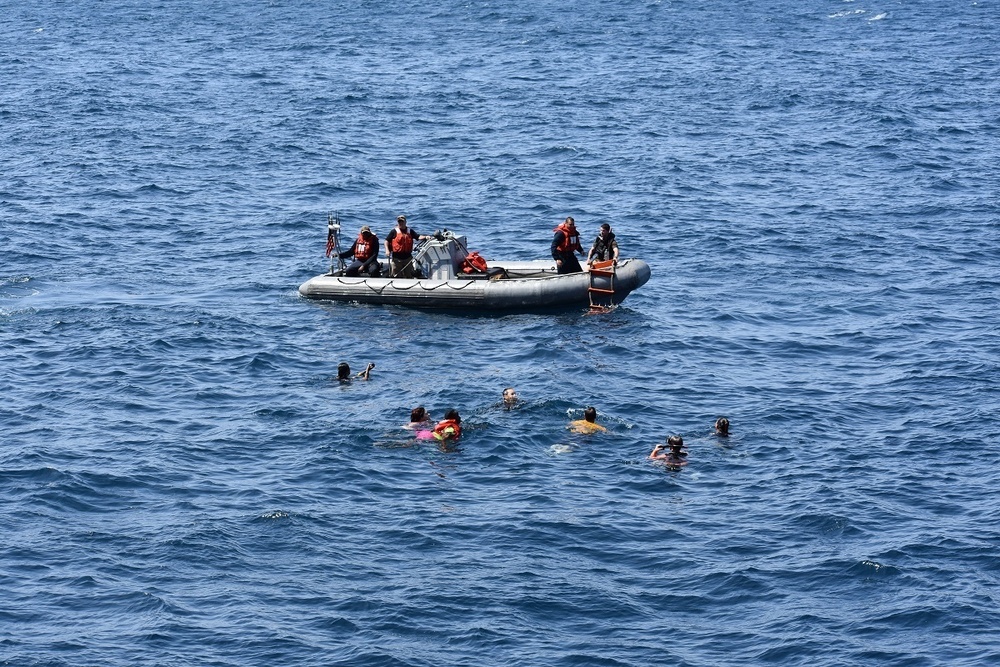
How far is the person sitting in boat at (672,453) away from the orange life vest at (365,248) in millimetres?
11356

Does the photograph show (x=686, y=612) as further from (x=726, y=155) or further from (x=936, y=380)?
(x=726, y=155)

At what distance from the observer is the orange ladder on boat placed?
33.5m

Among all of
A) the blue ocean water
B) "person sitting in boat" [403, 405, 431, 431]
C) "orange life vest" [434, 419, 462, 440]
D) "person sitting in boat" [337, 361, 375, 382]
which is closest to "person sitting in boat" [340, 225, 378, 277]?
the blue ocean water

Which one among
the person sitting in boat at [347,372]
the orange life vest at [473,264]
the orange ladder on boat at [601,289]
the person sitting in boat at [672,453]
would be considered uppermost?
the orange life vest at [473,264]

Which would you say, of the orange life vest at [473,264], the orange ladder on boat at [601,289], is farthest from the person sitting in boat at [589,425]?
the orange life vest at [473,264]

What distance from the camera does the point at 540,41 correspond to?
2761 inches

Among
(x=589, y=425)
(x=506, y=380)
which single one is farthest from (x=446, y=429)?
(x=506, y=380)

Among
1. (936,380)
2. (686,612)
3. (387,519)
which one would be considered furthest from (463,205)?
(686,612)

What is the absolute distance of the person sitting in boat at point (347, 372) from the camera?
1153 inches

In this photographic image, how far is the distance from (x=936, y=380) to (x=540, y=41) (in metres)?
43.4

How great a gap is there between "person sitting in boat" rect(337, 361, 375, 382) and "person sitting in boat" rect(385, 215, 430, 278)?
521 cm

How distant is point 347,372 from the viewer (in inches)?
1158

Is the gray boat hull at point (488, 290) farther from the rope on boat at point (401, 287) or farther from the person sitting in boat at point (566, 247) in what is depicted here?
the person sitting in boat at point (566, 247)

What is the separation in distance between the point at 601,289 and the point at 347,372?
22.8 feet
